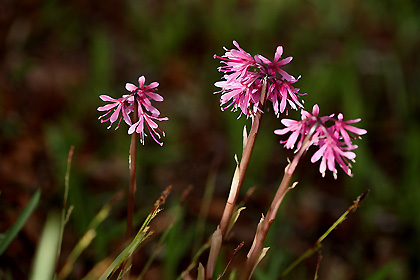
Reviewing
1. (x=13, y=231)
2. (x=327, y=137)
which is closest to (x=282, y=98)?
(x=327, y=137)

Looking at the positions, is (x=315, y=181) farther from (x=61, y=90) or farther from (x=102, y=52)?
(x=61, y=90)

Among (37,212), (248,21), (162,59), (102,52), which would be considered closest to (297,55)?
(248,21)

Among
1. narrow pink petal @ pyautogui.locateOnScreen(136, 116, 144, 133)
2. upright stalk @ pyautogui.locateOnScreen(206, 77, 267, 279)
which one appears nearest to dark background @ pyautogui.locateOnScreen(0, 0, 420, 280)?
upright stalk @ pyautogui.locateOnScreen(206, 77, 267, 279)

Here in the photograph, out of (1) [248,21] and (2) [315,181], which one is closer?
(2) [315,181]

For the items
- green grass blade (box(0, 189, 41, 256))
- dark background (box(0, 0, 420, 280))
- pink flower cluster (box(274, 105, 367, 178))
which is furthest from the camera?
dark background (box(0, 0, 420, 280))

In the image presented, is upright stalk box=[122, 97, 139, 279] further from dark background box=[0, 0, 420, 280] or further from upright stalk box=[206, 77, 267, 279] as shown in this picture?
dark background box=[0, 0, 420, 280]

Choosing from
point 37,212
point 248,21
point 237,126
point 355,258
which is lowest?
point 355,258
